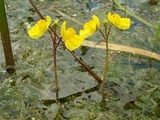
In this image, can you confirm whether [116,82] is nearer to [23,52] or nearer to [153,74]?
[153,74]

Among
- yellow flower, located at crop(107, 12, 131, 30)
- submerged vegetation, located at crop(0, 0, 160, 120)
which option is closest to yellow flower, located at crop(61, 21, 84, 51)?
submerged vegetation, located at crop(0, 0, 160, 120)

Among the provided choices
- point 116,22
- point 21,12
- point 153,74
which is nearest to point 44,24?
point 116,22

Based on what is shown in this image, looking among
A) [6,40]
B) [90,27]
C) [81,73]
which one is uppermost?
[90,27]

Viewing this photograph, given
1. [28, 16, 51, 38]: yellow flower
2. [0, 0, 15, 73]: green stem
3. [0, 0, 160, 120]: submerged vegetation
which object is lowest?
[0, 0, 160, 120]: submerged vegetation

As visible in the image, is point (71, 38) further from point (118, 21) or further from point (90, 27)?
point (118, 21)

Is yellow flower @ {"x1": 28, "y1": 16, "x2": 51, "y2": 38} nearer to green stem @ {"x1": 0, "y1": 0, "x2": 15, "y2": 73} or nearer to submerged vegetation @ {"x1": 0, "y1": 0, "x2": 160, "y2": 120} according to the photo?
submerged vegetation @ {"x1": 0, "y1": 0, "x2": 160, "y2": 120}

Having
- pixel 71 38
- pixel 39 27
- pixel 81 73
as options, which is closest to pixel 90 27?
pixel 71 38

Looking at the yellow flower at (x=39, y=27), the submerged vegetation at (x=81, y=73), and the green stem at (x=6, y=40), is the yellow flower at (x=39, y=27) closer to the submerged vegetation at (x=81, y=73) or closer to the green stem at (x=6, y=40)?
the submerged vegetation at (x=81, y=73)
